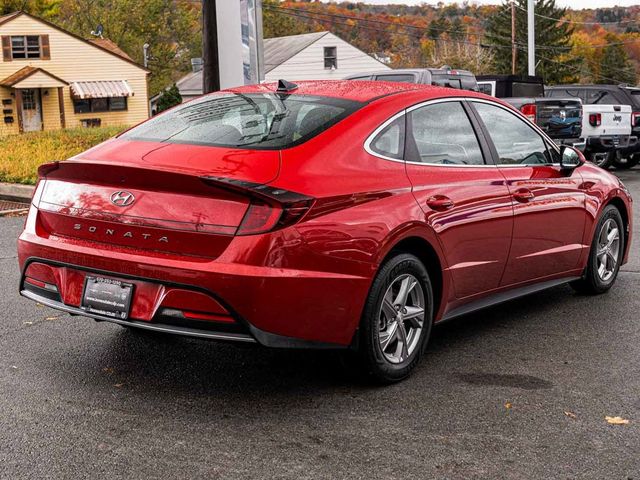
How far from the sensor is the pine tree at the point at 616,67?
10900 centimetres

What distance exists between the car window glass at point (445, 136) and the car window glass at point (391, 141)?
112mm

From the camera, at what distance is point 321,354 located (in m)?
5.57

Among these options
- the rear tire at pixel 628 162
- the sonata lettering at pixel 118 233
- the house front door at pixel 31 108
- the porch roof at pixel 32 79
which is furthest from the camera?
the house front door at pixel 31 108

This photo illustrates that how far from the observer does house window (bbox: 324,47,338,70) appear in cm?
6366

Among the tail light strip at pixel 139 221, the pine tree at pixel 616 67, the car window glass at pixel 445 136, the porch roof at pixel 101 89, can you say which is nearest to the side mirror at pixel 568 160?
the car window glass at pixel 445 136

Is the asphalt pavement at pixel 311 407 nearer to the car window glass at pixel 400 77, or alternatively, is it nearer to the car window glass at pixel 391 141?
the car window glass at pixel 391 141

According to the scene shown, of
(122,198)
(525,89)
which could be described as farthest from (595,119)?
(122,198)

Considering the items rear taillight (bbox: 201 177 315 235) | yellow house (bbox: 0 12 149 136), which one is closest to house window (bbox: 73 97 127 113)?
yellow house (bbox: 0 12 149 136)

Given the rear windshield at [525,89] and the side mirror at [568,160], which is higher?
the side mirror at [568,160]

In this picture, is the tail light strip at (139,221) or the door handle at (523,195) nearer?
the tail light strip at (139,221)

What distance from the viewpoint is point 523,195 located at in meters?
5.95

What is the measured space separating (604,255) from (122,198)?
13.7 ft

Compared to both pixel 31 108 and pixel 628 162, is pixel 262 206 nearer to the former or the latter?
pixel 628 162

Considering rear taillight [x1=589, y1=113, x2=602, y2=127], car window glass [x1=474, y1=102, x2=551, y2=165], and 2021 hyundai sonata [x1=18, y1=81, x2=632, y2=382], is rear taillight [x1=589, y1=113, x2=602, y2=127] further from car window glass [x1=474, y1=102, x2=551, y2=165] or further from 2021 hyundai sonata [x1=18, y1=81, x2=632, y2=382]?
2021 hyundai sonata [x1=18, y1=81, x2=632, y2=382]
